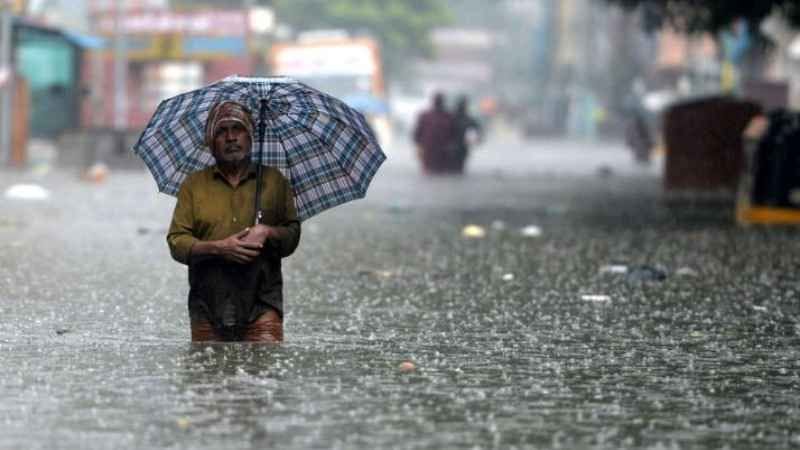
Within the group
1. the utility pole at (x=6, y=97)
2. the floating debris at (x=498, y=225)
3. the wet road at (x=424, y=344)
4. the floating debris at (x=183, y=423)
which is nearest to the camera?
the floating debris at (x=183, y=423)

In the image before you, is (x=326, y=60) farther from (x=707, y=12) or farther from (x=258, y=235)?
(x=258, y=235)

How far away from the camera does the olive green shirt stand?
9586 millimetres

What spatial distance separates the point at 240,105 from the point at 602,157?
163 ft

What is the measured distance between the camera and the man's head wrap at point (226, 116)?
9422mm

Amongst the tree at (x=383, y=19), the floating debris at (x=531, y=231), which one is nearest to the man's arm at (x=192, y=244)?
the floating debris at (x=531, y=231)

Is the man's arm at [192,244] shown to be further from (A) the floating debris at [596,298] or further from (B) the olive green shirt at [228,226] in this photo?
(A) the floating debris at [596,298]

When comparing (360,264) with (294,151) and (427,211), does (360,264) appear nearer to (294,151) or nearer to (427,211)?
(294,151)

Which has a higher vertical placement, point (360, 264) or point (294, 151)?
point (294, 151)

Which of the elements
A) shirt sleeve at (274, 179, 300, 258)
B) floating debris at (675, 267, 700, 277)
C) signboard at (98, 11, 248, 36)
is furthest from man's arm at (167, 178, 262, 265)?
signboard at (98, 11, 248, 36)

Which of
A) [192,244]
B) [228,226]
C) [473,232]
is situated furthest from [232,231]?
[473,232]

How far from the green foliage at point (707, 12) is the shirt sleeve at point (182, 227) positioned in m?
18.8

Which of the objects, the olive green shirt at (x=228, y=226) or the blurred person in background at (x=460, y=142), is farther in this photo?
the blurred person in background at (x=460, y=142)

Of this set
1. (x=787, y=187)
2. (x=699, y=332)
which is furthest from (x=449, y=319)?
(x=787, y=187)

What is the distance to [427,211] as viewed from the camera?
25.3 meters
